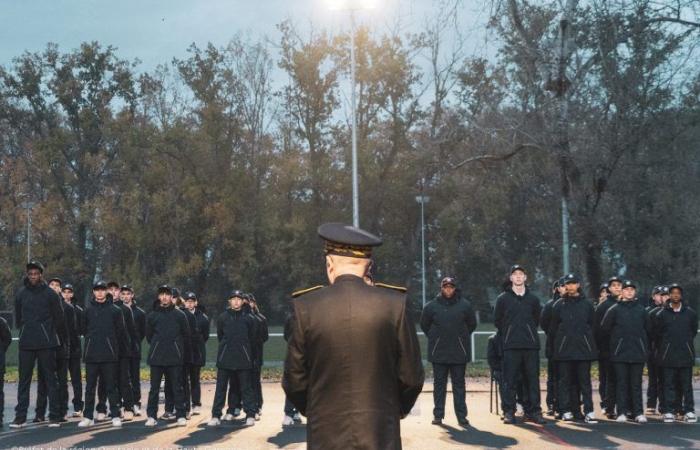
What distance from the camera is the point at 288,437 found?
440 inches

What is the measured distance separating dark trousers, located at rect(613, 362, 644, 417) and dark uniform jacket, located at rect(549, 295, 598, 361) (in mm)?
414

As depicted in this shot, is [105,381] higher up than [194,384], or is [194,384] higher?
[105,381]

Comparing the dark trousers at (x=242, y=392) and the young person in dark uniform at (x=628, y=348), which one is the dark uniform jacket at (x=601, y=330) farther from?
the dark trousers at (x=242, y=392)

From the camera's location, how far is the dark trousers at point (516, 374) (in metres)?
12.1

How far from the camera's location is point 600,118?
24.1 metres

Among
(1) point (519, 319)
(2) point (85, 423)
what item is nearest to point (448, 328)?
(1) point (519, 319)

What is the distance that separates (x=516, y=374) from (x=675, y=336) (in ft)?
7.97

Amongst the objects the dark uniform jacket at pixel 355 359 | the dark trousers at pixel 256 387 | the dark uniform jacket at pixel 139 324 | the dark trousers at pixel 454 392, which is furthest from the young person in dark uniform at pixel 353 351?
the dark uniform jacket at pixel 139 324

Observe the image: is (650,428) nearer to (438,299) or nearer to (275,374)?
(438,299)

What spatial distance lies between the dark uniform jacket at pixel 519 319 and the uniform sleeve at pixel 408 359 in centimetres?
778

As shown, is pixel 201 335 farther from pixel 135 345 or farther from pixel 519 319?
pixel 519 319

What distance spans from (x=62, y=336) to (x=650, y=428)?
8.13 m

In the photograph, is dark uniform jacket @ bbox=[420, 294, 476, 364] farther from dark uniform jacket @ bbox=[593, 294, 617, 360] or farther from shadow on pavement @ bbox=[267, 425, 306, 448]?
shadow on pavement @ bbox=[267, 425, 306, 448]

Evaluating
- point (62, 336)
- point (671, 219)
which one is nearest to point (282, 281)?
point (671, 219)
